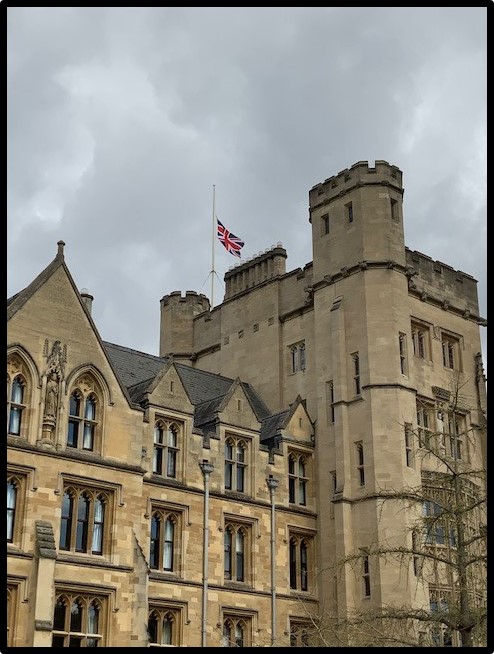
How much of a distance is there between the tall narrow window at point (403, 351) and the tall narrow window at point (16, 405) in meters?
14.9

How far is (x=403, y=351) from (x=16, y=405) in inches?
608

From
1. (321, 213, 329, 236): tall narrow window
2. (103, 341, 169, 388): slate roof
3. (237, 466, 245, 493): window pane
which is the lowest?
(237, 466, 245, 493): window pane

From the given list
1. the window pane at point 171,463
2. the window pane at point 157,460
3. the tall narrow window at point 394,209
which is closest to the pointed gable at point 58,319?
the window pane at point 157,460

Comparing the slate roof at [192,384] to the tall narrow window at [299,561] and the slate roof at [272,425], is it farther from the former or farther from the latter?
the tall narrow window at [299,561]

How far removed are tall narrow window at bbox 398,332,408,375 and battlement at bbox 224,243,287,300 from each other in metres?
7.68

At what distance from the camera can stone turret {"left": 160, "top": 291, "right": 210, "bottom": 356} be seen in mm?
45594

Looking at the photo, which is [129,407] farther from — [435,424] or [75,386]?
[435,424]

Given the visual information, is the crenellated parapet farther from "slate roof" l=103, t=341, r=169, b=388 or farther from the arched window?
the arched window

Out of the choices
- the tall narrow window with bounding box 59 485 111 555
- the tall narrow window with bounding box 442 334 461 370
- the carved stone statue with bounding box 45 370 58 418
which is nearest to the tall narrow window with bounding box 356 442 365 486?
the tall narrow window with bounding box 442 334 461 370

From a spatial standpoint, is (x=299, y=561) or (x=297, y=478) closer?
(x=299, y=561)

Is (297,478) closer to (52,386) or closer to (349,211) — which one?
(349,211)

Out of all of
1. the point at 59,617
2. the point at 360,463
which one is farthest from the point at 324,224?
the point at 59,617

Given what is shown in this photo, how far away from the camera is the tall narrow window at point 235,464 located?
34.0 metres

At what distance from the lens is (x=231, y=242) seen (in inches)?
1754
